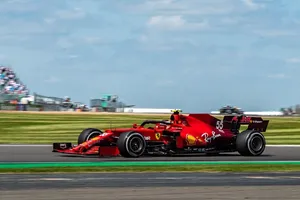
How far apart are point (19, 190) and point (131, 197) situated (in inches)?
93.1

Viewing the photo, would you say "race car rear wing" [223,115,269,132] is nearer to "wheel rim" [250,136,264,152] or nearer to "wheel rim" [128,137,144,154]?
"wheel rim" [250,136,264,152]

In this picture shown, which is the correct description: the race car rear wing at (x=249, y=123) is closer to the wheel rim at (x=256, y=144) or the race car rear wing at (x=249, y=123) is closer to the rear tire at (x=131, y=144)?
the wheel rim at (x=256, y=144)

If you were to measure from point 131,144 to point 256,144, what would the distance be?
16.2 feet

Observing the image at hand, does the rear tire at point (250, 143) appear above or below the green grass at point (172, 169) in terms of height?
above

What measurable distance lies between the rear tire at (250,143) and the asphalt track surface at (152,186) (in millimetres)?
7710

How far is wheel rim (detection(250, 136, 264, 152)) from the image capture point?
28.7 m

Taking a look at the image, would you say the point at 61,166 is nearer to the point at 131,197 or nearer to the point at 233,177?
the point at 233,177

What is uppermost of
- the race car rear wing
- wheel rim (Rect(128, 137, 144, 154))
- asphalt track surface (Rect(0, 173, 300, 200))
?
the race car rear wing

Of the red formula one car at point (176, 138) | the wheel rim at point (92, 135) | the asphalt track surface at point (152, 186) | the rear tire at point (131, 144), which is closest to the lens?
the asphalt track surface at point (152, 186)

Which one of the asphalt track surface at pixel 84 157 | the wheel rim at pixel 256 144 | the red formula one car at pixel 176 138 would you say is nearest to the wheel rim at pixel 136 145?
the red formula one car at pixel 176 138

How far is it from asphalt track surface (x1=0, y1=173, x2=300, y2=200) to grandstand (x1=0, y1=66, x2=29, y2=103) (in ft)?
310

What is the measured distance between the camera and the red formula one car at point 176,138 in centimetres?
2670

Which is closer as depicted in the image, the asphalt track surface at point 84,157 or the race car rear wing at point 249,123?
the asphalt track surface at point 84,157

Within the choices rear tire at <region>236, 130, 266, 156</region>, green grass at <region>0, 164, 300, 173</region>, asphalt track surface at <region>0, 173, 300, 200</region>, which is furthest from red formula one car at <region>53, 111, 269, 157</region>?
asphalt track surface at <region>0, 173, 300, 200</region>
